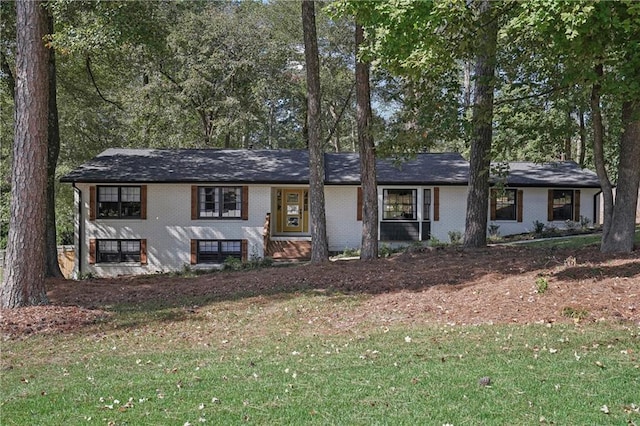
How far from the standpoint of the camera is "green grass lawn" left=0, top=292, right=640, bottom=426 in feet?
13.4

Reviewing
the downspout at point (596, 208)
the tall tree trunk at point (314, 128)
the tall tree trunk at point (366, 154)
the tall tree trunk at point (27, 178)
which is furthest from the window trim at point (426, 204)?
the tall tree trunk at point (27, 178)

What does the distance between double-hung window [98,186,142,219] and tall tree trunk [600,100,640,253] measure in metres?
15.3

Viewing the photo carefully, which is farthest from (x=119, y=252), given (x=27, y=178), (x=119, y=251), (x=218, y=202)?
(x=27, y=178)

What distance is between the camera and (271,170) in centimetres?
2102

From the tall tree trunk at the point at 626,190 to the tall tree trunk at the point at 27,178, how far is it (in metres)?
9.41

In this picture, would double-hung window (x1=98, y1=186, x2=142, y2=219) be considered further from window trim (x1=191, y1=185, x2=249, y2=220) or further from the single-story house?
window trim (x1=191, y1=185, x2=249, y2=220)

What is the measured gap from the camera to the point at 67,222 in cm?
2928

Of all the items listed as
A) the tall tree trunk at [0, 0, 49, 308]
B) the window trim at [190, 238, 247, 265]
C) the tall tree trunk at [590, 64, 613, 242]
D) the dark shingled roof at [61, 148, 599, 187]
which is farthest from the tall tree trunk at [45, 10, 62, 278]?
the tall tree trunk at [590, 64, 613, 242]

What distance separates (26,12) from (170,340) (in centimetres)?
554

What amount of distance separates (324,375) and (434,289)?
13.7 feet

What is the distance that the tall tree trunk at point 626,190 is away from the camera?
382 inches

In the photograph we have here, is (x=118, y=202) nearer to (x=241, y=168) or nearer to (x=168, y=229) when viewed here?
(x=168, y=229)

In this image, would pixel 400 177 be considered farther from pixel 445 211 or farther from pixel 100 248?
pixel 100 248

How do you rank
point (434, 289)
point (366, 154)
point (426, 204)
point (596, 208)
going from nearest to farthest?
point (434, 289) < point (366, 154) < point (426, 204) < point (596, 208)
